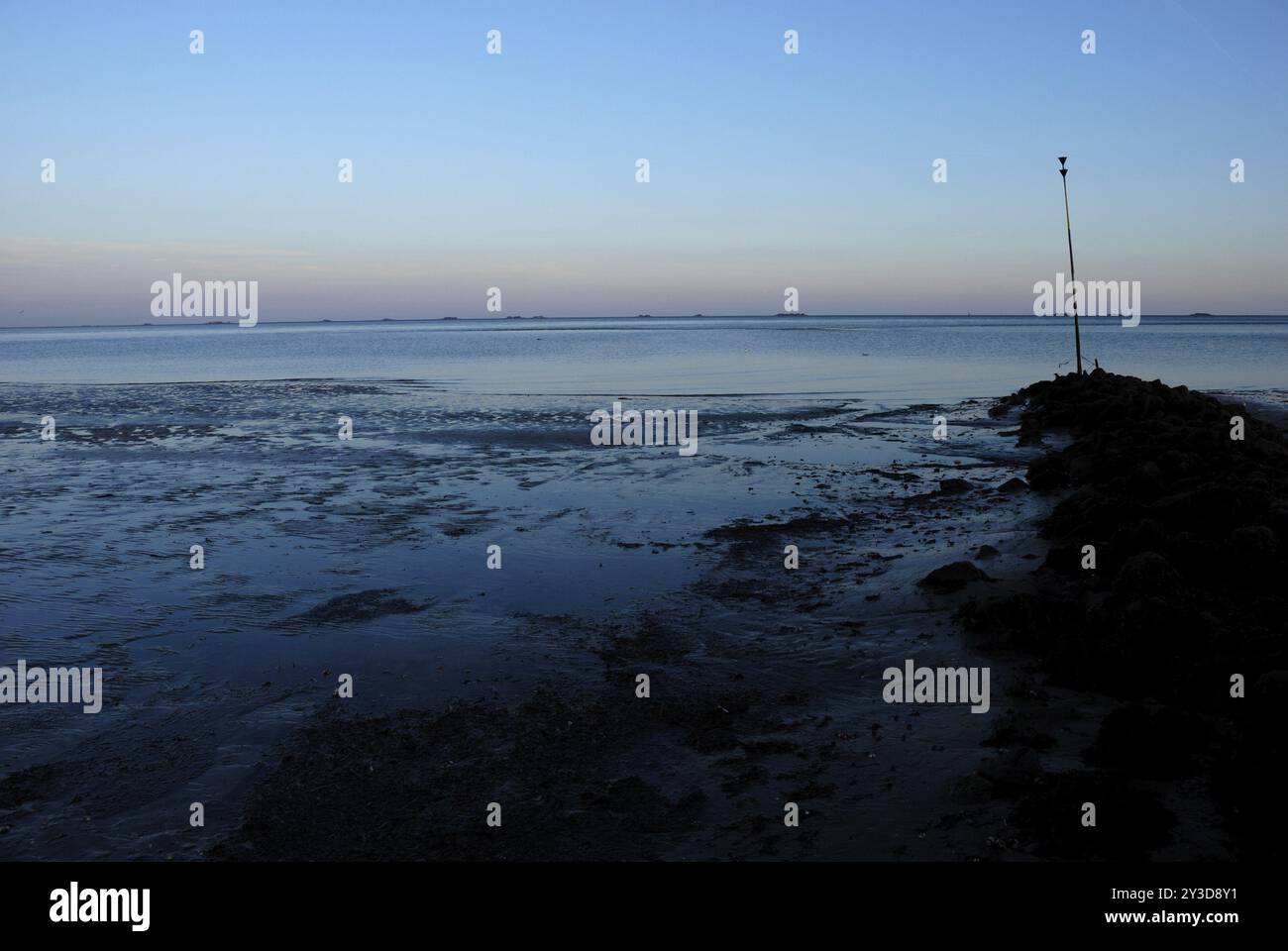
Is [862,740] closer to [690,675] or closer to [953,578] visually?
[690,675]

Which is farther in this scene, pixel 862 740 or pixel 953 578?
pixel 953 578

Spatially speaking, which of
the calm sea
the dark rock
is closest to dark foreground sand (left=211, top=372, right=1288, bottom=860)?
the dark rock

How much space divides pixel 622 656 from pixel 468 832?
3.36 m

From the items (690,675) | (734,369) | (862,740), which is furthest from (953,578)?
(734,369)

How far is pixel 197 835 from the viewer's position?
18.9 feet

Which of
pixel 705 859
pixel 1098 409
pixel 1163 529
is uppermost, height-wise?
pixel 1098 409

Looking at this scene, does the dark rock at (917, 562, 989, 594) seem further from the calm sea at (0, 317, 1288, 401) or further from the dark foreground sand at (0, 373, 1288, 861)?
the calm sea at (0, 317, 1288, 401)

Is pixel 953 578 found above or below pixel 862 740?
above

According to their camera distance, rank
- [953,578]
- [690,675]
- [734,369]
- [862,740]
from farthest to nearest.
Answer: [734,369], [953,578], [690,675], [862,740]

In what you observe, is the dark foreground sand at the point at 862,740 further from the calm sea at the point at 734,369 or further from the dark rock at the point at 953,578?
the calm sea at the point at 734,369

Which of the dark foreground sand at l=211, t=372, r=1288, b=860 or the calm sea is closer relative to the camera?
the dark foreground sand at l=211, t=372, r=1288, b=860
